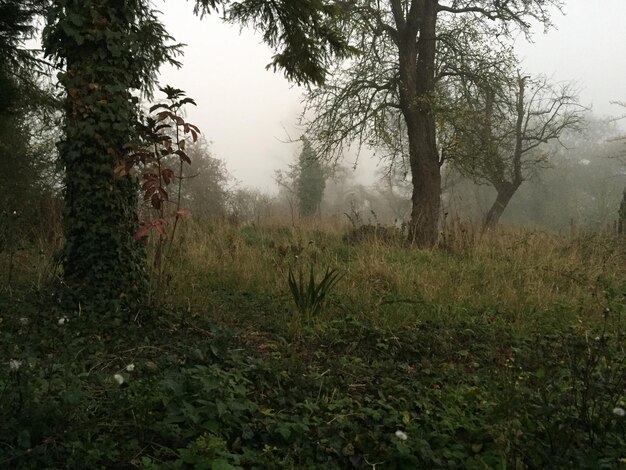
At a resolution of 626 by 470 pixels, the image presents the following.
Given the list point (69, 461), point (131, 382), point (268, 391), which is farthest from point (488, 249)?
point (69, 461)

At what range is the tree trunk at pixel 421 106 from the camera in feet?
34.1

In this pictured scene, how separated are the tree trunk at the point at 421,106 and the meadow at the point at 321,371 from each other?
4063 millimetres

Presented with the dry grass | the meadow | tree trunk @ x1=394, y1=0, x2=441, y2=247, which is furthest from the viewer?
tree trunk @ x1=394, y1=0, x2=441, y2=247

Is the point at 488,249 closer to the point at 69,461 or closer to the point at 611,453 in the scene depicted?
the point at 611,453

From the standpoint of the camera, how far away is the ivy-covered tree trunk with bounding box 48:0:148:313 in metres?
4.20

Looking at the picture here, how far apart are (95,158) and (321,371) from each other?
2819 mm

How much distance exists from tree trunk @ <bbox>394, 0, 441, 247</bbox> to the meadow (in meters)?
4.06

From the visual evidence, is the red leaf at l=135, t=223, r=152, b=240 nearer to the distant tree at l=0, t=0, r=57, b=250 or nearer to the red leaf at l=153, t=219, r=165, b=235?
the red leaf at l=153, t=219, r=165, b=235

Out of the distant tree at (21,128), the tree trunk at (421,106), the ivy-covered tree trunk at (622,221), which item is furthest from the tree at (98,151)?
the ivy-covered tree trunk at (622,221)

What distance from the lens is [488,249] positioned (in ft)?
25.1

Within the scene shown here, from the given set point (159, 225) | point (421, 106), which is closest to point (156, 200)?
point (159, 225)

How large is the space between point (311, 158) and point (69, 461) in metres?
10.5

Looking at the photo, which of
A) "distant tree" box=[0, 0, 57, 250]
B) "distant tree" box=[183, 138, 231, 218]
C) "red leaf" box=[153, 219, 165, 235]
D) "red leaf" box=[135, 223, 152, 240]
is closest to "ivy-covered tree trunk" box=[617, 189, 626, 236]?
"red leaf" box=[153, 219, 165, 235]

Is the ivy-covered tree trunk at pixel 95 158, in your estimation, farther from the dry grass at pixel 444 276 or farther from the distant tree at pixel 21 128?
the distant tree at pixel 21 128
